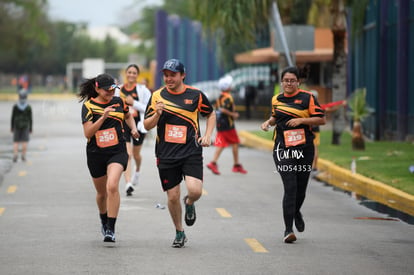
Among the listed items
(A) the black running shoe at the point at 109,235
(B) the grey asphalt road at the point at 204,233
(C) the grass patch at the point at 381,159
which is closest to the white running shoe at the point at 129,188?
(B) the grey asphalt road at the point at 204,233

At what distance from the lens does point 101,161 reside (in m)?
10.6

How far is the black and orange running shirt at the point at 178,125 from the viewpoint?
33.0ft

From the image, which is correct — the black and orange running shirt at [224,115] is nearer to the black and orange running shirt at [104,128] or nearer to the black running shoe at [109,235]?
the black and orange running shirt at [104,128]

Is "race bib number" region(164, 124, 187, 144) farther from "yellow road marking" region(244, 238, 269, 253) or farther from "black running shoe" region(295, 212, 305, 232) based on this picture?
"black running shoe" region(295, 212, 305, 232)

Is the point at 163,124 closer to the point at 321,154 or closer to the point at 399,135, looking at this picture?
the point at 321,154

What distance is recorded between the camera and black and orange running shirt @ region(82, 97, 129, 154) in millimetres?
10531

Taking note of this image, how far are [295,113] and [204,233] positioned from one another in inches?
68.5

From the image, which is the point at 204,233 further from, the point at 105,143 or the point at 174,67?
the point at 174,67

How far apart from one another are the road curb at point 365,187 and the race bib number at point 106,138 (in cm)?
483

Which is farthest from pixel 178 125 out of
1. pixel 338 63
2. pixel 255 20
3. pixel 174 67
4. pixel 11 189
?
pixel 255 20

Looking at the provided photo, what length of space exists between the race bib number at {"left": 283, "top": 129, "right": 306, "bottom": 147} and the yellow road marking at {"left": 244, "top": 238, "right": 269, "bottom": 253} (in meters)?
1.08

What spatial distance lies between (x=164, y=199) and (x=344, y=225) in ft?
11.4

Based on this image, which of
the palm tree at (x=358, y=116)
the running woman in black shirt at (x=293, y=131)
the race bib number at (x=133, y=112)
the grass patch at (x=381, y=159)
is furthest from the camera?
the palm tree at (x=358, y=116)

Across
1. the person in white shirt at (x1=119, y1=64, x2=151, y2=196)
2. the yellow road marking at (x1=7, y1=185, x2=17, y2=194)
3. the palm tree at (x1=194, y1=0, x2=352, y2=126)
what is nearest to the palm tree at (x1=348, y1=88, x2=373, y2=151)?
the palm tree at (x1=194, y1=0, x2=352, y2=126)
